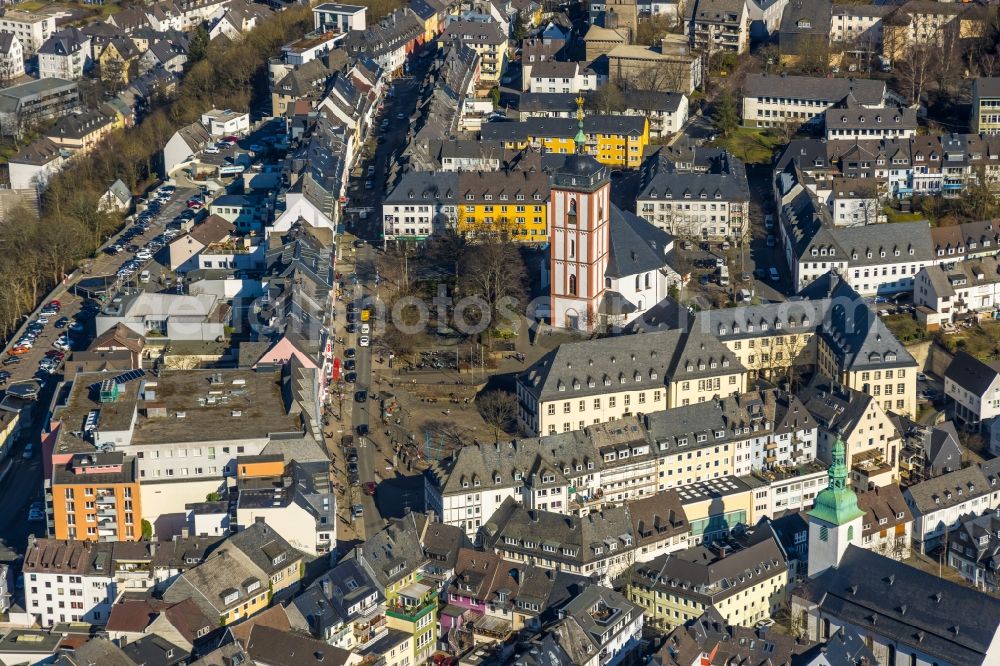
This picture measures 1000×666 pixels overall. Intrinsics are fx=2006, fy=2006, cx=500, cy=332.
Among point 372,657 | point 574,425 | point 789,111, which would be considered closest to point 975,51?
point 789,111

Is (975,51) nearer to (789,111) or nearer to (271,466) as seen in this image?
(789,111)

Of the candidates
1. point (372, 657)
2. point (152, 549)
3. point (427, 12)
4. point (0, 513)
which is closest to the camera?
point (372, 657)

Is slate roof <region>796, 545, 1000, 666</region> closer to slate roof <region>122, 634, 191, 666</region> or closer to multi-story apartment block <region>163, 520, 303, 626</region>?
multi-story apartment block <region>163, 520, 303, 626</region>

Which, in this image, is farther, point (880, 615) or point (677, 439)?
point (677, 439)

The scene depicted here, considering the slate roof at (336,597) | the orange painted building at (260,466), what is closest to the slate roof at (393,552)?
the slate roof at (336,597)

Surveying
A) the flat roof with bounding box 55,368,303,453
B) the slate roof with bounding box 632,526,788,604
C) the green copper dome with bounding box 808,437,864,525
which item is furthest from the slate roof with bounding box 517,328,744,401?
the green copper dome with bounding box 808,437,864,525

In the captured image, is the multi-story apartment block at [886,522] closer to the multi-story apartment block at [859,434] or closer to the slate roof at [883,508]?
the slate roof at [883,508]

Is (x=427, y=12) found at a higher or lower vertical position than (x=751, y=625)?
higher
